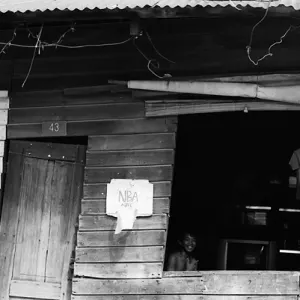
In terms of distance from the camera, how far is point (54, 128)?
9.11 m

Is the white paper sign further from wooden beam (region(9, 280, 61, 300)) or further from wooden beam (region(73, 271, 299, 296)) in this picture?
wooden beam (region(9, 280, 61, 300))

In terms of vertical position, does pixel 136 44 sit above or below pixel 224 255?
above

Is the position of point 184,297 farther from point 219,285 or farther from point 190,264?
point 190,264

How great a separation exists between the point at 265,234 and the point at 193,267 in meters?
1.95

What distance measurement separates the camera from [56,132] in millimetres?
9102

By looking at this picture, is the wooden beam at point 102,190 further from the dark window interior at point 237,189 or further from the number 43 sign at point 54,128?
the dark window interior at point 237,189

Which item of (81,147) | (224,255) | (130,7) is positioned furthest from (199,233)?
(130,7)

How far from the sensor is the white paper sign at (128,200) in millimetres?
8586

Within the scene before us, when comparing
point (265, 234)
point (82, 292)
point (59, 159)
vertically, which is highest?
point (59, 159)

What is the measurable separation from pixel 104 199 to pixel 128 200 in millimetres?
302

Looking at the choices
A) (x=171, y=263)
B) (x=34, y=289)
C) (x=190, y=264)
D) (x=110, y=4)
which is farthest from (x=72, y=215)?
(x=110, y=4)

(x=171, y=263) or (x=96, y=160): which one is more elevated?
(x=96, y=160)

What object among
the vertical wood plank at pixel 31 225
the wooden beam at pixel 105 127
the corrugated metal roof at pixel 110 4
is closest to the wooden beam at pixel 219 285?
the vertical wood plank at pixel 31 225

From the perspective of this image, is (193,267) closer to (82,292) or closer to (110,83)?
(82,292)
